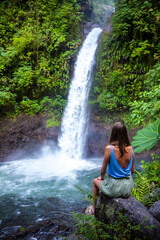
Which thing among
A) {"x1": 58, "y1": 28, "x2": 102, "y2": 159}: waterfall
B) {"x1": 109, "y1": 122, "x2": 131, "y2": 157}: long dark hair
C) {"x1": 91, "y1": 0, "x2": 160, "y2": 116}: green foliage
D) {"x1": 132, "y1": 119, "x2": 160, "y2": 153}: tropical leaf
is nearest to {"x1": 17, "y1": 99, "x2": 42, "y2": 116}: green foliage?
{"x1": 58, "y1": 28, "x2": 102, "y2": 159}: waterfall

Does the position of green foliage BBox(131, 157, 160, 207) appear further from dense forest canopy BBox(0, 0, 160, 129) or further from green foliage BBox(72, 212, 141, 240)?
dense forest canopy BBox(0, 0, 160, 129)

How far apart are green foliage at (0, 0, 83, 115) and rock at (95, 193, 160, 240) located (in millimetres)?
8318

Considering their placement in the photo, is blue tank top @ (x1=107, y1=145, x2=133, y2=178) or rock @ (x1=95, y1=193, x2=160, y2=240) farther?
blue tank top @ (x1=107, y1=145, x2=133, y2=178)

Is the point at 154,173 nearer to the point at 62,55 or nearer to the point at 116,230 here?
the point at 116,230

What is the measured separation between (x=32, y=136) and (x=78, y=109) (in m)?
3.05

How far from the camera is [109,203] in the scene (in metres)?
2.54

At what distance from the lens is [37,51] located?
1053 centimetres

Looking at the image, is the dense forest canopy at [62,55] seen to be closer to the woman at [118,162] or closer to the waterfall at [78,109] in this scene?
the waterfall at [78,109]

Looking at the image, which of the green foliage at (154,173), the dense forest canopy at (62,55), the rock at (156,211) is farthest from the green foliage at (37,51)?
the rock at (156,211)

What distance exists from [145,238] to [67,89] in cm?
897

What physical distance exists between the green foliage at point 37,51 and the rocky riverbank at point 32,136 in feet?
3.35

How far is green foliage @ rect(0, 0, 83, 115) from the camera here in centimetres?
989

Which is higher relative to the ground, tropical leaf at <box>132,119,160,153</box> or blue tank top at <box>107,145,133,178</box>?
tropical leaf at <box>132,119,160,153</box>

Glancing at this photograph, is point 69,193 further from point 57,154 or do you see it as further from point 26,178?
point 57,154
